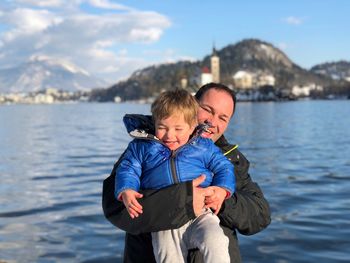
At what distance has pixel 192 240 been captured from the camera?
9.44 feet

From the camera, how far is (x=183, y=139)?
295 cm

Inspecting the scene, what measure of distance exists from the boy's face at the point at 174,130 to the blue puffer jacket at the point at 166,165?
0.10 feet

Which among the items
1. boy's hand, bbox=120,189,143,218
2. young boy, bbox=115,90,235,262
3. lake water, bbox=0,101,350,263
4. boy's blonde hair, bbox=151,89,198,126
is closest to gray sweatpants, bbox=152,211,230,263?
young boy, bbox=115,90,235,262

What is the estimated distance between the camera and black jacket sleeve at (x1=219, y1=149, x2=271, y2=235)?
9.83 ft

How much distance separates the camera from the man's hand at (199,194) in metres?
2.81

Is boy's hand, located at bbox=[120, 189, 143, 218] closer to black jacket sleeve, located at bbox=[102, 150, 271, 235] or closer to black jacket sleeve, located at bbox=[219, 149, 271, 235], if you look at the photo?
black jacket sleeve, located at bbox=[102, 150, 271, 235]

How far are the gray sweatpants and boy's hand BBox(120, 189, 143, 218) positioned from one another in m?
0.22

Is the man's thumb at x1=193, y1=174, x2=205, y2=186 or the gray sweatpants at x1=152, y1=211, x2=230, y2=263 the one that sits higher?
the man's thumb at x1=193, y1=174, x2=205, y2=186

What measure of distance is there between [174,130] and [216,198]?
45cm

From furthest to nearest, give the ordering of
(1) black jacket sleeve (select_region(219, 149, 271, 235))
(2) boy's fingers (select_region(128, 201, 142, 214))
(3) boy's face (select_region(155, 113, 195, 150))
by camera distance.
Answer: (1) black jacket sleeve (select_region(219, 149, 271, 235))
(3) boy's face (select_region(155, 113, 195, 150))
(2) boy's fingers (select_region(128, 201, 142, 214))

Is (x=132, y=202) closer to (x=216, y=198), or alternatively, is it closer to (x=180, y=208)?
(x=180, y=208)

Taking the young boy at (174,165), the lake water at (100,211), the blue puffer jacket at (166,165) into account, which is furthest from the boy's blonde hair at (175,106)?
the lake water at (100,211)

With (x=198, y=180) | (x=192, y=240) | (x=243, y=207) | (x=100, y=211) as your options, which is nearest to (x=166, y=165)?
(x=198, y=180)

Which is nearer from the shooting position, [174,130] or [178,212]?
[178,212]
